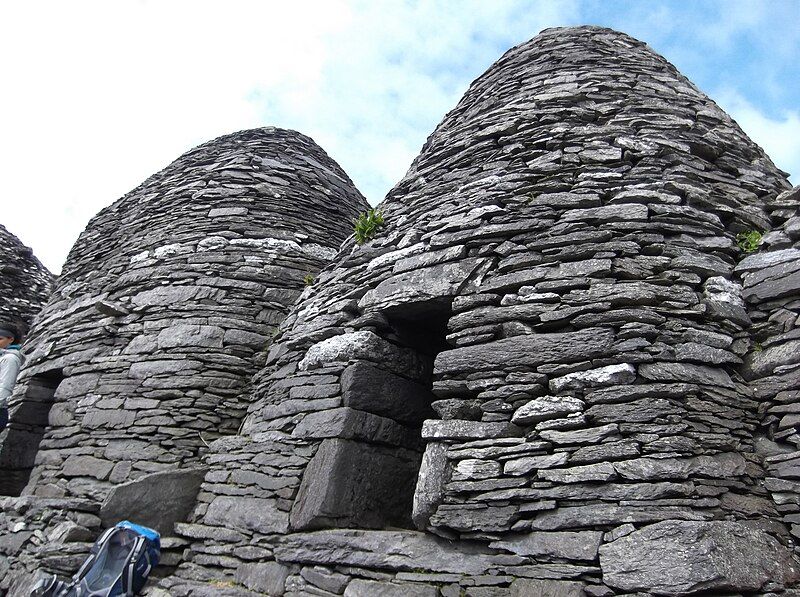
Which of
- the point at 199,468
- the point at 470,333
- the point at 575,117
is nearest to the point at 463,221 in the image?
the point at 470,333

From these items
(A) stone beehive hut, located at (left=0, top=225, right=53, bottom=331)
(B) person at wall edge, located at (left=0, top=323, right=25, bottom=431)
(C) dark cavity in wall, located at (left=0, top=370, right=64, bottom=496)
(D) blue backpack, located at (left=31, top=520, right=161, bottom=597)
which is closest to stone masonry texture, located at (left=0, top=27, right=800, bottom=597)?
(D) blue backpack, located at (left=31, top=520, right=161, bottom=597)

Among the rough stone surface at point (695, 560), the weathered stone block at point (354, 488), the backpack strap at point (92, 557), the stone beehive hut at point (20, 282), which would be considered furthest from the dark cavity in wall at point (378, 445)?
the stone beehive hut at point (20, 282)

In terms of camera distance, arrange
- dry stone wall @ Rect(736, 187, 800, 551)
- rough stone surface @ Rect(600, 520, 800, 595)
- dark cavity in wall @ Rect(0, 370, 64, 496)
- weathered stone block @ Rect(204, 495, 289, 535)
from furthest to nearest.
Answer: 1. dark cavity in wall @ Rect(0, 370, 64, 496)
2. weathered stone block @ Rect(204, 495, 289, 535)
3. dry stone wall @ Rect(736, 187, 800, 551)
4. rough stone surface @ Rect(600, 520, 800, 595)

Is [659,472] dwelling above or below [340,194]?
below

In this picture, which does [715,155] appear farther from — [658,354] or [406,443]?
[406,443]

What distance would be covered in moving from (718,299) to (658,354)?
0.80 metres

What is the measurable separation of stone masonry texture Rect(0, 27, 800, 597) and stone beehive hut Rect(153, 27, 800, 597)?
0.7 inches

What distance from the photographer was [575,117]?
5.91 metres

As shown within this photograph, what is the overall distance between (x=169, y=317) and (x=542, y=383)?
15.9 ft

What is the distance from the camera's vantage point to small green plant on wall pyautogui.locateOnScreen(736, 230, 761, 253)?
15.7 ft

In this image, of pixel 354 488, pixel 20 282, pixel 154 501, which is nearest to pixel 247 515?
pixel 354 488

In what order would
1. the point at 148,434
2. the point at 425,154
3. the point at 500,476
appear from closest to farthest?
the point at 500,476, the point at 148,434, the point at 425,154

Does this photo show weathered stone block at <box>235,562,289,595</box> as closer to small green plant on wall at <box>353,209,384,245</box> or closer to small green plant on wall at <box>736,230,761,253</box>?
small green plant on wall at <box>353,209,384,245</box>

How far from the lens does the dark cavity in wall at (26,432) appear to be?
7.75 metres
